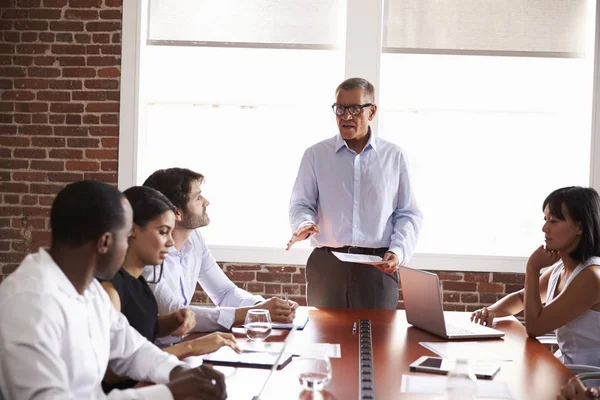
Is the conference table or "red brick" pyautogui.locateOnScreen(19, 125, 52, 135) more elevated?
"red brick" pyautogui.locateOnScreen(19, 125, 52, 135)

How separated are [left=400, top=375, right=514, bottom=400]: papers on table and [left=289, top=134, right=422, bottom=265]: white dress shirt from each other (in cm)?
158

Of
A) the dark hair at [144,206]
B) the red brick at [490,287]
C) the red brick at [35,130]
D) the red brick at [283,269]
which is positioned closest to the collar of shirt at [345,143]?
the red brick at [283,269]

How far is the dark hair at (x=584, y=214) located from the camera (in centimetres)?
292

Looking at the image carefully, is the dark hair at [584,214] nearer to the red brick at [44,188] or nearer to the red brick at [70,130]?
the red brick at [70,130]

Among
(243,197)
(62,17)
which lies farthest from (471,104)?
(62,17)

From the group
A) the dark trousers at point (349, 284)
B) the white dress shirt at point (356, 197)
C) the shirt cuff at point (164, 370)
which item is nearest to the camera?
the shirt cuff at point (164, 370)

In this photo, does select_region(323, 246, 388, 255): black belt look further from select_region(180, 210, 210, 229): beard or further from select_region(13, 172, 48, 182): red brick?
select_region(13, 172, 48, 182): red brick

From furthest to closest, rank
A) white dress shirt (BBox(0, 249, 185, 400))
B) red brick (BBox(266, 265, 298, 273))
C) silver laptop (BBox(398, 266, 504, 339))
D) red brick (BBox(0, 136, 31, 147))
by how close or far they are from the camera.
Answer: red brick (BBox(0, 136, 31, 147)) → red brick (BBox(266, 265, 298, 273)) → silver laptop (BBox(398, 266, 504, 339)) → white dress shirt (BBox(0, 249, 185, 400))

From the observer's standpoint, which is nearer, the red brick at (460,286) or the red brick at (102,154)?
the red brick at (460,286)

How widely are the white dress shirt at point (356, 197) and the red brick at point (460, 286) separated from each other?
3.80 feet

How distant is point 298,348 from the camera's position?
239cm

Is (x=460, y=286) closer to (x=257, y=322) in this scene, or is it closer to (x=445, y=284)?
(x=445, y=284)


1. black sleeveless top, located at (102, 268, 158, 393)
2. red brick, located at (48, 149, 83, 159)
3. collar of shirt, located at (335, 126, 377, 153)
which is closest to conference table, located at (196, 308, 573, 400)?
black sleeveless top, located at (102, 268, 158, 393)

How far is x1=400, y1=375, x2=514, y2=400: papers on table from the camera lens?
189cm
